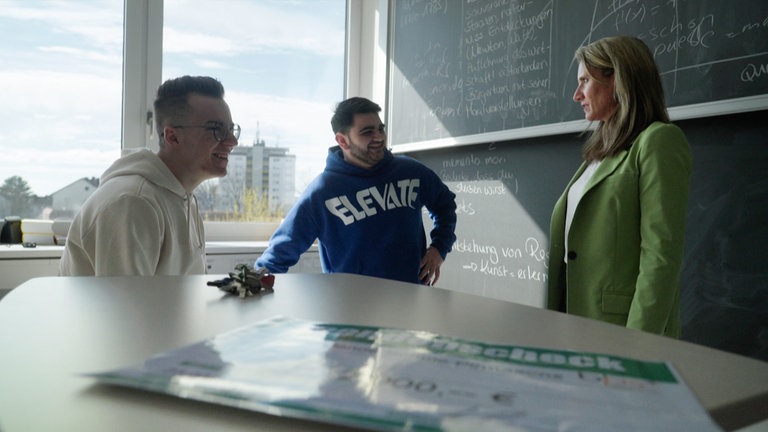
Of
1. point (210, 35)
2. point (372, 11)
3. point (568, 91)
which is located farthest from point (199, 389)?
point (372, 11)

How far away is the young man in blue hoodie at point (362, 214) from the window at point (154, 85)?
5.28 ft

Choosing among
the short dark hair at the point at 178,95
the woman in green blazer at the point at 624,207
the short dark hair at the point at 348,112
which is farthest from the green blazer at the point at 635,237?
the short dark hair at the point at 178,95

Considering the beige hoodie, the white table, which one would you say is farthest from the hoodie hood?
the white table

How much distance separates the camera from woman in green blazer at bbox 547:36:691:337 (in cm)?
162

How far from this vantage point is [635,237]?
171 cm

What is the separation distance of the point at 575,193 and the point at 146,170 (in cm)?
133

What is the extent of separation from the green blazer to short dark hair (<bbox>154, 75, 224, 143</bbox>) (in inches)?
50.3

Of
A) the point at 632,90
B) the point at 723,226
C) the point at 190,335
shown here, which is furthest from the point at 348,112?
the point at 190,335

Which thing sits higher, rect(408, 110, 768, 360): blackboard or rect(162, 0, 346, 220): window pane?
rect(162, 0, 346, 220): window pane

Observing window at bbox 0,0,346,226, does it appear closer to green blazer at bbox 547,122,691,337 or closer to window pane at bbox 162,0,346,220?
window pane at bbox 162,0,346,220

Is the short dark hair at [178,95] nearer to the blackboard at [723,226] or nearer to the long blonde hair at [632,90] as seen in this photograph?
the long blonde hair at [632,90]

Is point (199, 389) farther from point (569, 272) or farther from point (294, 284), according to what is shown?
point (569, 272)

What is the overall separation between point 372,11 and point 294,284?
3.64 meters

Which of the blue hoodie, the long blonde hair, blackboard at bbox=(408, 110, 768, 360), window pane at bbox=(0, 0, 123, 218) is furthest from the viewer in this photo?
window pane at bbox=(0, 0, 123, 218)
